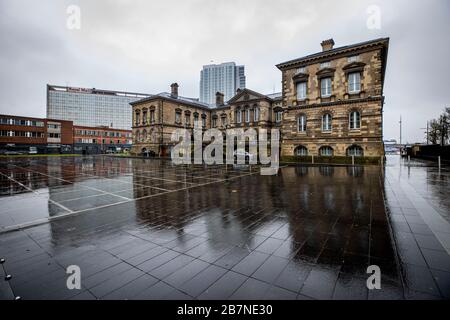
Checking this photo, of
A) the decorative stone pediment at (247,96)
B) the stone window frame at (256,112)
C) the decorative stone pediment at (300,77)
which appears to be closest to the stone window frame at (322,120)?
the decorative stone pediment at (300,77)

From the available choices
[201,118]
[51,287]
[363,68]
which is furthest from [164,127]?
[51,287]

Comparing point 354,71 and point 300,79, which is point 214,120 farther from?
point 354,71

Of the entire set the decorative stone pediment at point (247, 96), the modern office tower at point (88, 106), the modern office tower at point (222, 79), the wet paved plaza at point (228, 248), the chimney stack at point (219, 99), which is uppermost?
the modern office tower at point (222, 79)

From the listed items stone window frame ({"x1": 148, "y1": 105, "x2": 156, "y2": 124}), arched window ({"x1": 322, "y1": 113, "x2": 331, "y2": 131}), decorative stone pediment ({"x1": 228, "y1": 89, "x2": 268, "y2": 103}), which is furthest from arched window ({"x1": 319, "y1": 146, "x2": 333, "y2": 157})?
stone window frame ({"x1": 148, "y1": 105, "x2": 156, "y2": 124})

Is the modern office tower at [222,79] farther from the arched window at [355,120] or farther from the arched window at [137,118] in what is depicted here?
the arched window at [355,120]

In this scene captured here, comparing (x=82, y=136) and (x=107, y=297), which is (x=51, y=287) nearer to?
(x=107, y=297)

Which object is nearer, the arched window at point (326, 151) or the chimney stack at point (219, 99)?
the arched window at point (326, 151)

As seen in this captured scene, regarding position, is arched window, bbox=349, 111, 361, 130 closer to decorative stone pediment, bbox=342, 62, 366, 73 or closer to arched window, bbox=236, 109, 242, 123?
decorative stone pediment, bbox=342, 62, 366, 73

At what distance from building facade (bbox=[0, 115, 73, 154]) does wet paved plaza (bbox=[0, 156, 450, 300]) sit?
6606cm

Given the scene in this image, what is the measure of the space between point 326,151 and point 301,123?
4820 mm

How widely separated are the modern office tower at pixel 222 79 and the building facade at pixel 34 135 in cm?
10440

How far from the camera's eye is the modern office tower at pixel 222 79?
14762 centimetres

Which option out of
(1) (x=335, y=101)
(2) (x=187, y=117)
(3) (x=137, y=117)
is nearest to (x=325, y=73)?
(1) (x=335, y=101)

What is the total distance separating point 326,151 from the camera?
25.8 m
